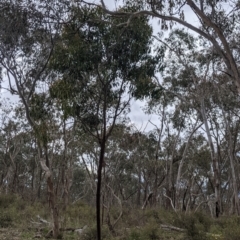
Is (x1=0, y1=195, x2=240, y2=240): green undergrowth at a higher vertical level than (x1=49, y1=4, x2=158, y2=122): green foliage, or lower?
lower

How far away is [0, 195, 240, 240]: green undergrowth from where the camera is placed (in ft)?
34.6

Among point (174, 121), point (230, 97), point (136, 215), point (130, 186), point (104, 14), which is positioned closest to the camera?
point (104, 14)

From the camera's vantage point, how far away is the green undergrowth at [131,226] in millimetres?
10555

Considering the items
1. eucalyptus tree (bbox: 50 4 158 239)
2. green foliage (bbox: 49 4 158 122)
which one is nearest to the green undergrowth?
eucalyptus tree (bbox: 50 4 158 239)

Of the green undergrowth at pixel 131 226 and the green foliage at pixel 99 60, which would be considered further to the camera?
the green undergrowth at pixel 131 226

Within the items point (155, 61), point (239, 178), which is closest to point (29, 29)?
point (155, 61)

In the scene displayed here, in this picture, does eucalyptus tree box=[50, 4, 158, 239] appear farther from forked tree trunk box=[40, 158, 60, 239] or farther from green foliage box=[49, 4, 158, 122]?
forked tree trunk box=[40, 158, 60, 239]

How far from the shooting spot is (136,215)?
15633 millimetres

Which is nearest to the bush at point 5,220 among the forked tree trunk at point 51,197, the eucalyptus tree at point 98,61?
the forked tree trunk at point 51,197

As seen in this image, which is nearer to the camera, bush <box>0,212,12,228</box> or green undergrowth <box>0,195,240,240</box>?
green undergrowth <box>0,195,240,240</box>

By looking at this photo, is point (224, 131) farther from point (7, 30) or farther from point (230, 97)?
point (7, 30)

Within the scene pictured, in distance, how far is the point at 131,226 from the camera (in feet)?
42.8

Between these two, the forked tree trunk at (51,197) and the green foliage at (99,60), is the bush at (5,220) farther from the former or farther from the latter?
the green foliage at (99,60)

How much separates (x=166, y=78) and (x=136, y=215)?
7.27 metres
